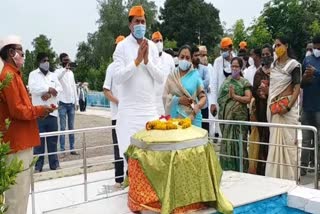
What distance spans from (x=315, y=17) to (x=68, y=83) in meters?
21.0

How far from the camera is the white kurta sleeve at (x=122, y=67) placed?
4.39 metres

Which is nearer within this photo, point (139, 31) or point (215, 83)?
point (139, 31)

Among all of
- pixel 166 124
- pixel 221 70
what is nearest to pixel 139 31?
pixel 166 124

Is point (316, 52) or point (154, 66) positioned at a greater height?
point (316, 52)

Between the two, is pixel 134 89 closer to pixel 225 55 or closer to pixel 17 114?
pixel 17 114

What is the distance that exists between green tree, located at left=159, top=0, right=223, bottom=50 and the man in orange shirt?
1698 inches

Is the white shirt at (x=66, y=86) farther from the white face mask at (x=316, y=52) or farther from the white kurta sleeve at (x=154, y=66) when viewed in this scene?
the white face mask at (x=316, y=52)

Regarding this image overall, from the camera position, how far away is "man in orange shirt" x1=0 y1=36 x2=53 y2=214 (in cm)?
366

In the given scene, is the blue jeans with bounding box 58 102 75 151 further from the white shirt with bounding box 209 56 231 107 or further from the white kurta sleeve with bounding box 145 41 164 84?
the white kurta sleeve with bounding box 145 41 164 84

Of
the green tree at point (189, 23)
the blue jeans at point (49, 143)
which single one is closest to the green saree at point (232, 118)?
the blue jeans at point (49, 143)

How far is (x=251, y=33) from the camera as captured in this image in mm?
23297

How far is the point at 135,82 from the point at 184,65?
3.01 feet

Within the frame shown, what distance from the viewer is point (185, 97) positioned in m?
5.25

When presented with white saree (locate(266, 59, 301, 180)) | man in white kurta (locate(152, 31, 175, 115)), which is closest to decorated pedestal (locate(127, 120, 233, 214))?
man in white kurta (locate(152, 31, 175, 115))
